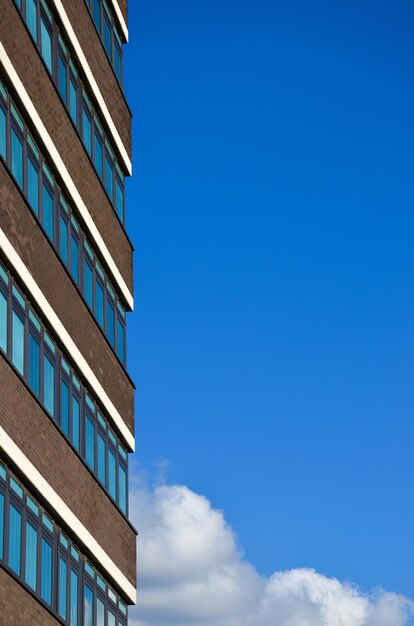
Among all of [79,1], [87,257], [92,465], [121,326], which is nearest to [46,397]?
[92,465]

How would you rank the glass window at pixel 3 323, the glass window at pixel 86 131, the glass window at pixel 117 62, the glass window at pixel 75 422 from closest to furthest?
the glass window at pixel 3 323, the glass window at pixel 75 422, the glass window at pixel 86 131, the glass window at pixel 117 62

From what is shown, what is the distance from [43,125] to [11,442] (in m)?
7.32

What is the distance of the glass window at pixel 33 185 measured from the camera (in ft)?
86.7

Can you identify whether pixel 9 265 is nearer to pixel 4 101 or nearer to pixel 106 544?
pixel 4 101

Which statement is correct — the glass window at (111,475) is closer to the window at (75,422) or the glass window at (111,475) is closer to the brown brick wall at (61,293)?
the brown brick wall at (61,293)

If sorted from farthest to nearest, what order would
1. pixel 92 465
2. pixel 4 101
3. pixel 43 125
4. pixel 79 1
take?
pixel 79 1
pixel 92 465
pixel 43 125
pixel 4 101

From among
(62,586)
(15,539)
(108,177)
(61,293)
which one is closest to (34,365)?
(61,293)

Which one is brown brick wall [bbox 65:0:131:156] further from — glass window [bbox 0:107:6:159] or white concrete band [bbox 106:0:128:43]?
glass window [bbox 0:107:6:159]

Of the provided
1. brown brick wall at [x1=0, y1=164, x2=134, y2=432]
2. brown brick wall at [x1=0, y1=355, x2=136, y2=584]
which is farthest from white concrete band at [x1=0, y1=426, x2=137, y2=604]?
brown brick wall at [x1=0, y1=164, x2=134, y2=432]

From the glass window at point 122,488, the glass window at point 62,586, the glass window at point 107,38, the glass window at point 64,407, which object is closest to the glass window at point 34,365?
the glass window at point 64,407

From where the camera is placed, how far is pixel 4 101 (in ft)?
82.2

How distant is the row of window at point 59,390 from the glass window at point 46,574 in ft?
8.50

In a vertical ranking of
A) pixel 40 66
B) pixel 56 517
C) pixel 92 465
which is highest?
pixel 40 66

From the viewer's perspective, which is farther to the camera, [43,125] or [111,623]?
[111,623]
